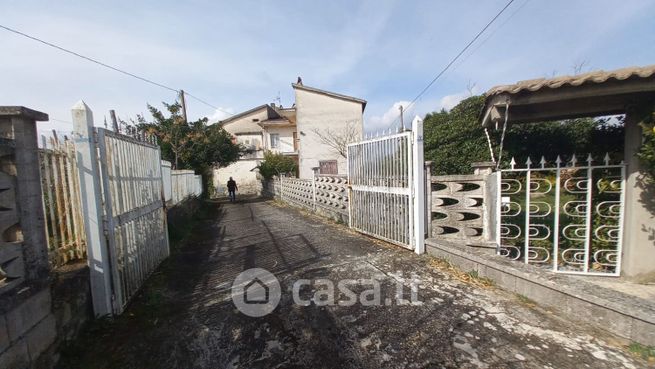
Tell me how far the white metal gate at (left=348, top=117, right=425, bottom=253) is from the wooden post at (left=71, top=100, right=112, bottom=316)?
4236mm

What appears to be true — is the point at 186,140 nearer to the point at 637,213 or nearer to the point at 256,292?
the point at 256,292

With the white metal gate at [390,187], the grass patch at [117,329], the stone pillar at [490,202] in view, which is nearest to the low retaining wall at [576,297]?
the stone pillar at [490,202]

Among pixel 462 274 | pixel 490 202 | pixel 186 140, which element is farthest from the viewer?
pixel 186 140

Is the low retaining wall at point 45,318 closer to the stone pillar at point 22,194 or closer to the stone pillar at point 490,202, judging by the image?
the stone pillar at point 22,194

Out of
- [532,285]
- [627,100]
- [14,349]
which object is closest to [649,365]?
[532,285]

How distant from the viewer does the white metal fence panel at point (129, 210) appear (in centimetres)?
320

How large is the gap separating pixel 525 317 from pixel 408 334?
123cm

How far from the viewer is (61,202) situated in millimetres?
3062

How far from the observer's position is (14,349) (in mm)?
1959

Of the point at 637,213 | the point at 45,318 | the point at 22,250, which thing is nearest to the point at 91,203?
the point at 22,250

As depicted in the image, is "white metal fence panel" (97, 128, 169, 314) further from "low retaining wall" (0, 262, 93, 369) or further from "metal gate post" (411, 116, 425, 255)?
"metal gate post" (411, 116, 425, 255)

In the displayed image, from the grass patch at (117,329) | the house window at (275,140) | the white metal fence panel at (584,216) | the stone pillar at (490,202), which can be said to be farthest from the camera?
the house window at (275,140)

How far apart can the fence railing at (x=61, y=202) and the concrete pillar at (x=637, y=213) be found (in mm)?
6719

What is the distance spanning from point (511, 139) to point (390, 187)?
3516 mm
